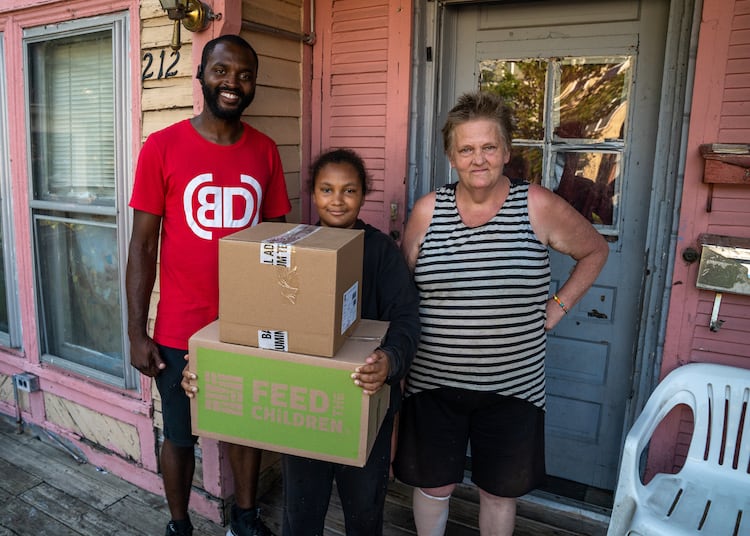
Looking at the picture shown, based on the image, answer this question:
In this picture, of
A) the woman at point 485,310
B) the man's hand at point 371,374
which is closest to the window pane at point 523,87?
the woman at point 485,310

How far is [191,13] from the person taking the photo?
6.77 ft

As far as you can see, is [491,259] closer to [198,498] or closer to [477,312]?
[477,312]

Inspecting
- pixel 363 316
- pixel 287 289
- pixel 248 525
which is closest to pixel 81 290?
pixel 248 525

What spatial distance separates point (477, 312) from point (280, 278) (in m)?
0.62

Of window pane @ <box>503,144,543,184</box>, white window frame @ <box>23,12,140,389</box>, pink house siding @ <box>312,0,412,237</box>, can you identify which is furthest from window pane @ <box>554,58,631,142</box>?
white window frame @ <box>23,12,140,389</box>

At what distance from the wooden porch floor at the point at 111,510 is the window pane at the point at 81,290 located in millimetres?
512

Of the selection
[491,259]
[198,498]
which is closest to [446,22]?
[491,259]

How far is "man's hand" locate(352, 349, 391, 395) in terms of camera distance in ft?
4.34

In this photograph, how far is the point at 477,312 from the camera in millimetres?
1649

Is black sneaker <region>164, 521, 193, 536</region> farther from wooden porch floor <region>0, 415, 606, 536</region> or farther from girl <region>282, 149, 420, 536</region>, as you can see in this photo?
girl <region>282, 149, 420, 536</region>

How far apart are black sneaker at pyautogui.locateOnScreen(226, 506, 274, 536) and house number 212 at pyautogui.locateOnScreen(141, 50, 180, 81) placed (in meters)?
1.69

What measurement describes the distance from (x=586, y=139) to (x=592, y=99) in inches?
5.8

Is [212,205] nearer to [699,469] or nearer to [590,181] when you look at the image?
[590,181]

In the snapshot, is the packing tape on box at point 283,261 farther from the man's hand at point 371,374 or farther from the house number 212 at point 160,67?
the house number 212 at point 160,67
